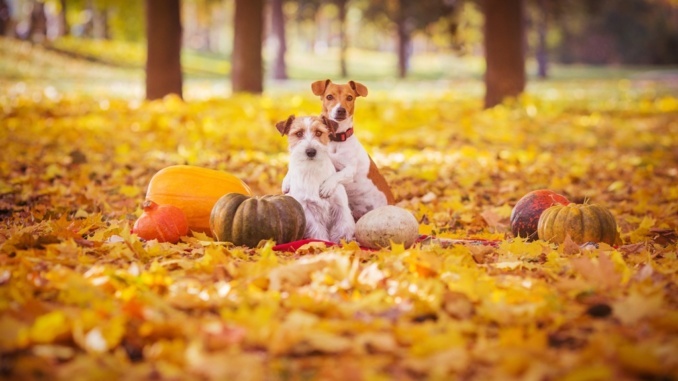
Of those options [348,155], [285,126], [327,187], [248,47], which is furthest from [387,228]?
[248,47]

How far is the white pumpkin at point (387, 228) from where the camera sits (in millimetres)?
4668

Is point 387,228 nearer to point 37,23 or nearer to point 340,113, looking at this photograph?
point 340,113

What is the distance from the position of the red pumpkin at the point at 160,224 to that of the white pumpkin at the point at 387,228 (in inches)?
47.3

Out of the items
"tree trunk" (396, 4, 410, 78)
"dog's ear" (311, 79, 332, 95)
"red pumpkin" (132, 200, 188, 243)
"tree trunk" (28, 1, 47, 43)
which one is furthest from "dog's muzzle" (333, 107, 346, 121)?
"tree trunk" (28, 1, 47, 43)

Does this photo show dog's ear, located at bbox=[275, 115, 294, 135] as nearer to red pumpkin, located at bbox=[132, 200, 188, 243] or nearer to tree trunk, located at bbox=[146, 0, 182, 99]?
red pumpkin, located at bbox=[132, 200, 188, 243]

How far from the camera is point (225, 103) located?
14164mm

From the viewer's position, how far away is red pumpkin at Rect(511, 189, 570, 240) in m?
5.22

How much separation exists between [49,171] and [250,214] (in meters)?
3.64

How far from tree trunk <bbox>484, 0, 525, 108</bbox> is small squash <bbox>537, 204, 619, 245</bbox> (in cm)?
1053

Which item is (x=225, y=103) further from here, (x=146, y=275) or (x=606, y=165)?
(x=146, y=275)

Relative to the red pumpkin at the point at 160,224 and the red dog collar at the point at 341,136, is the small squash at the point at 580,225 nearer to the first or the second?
the red dog collar at the point at 341,136

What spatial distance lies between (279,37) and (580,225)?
30920mm

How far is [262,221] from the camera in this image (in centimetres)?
464

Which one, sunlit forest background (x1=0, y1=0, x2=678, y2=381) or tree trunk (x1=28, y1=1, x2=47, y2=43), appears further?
tree trunk (x1=28, y1=1, x2=47, y2=43)
